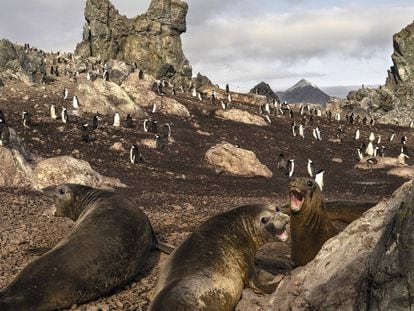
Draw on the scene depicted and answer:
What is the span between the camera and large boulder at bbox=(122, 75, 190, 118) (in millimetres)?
36594

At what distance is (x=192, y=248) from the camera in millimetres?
6148

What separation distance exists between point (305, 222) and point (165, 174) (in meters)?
14.3

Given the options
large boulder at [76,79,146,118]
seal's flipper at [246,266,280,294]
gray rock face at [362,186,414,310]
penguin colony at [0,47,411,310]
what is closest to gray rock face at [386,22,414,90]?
penguin colony at [0,47,411,310]

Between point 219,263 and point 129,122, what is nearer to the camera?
point 219,263

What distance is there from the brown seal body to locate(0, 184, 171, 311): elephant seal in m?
2.49

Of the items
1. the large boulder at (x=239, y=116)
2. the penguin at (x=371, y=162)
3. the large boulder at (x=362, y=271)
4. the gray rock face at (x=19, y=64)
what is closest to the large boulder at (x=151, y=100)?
the large boulder at (x=239, y=116)

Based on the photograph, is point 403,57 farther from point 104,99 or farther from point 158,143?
point 158,143

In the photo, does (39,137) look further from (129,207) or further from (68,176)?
(129,207)

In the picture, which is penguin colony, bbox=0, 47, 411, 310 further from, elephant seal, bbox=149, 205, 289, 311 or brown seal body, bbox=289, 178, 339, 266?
brown seal body, bbox=289, 178, 339, 266

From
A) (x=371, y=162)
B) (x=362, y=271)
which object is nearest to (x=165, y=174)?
(x=371, y=162)

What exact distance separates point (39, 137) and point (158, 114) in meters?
13.8

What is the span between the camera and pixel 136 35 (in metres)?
90.3

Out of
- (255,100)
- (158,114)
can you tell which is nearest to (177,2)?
(255,100)

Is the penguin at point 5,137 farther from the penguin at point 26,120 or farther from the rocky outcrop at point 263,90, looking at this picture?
the rocky outcrop at point 263,90
